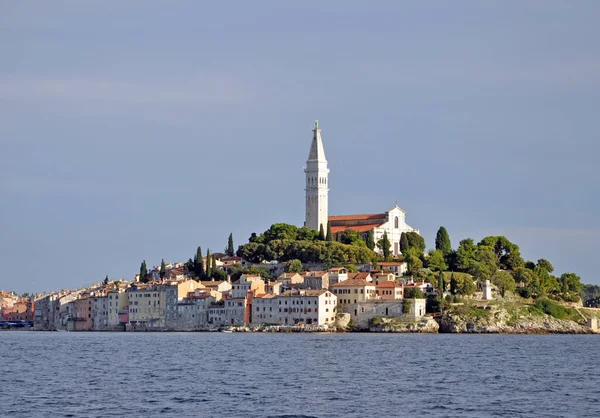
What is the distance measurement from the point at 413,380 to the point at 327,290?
5917cm

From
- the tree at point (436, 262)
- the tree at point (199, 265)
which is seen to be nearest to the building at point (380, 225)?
the tree at point (436, 262)

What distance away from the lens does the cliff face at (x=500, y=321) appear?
102000 mm

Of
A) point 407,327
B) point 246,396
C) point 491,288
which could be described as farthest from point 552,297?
point 246,396

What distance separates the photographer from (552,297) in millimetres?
114562

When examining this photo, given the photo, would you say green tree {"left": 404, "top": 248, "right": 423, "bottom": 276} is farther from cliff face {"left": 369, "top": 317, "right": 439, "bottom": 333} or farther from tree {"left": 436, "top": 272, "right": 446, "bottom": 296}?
cliff face {"left": 369, "top": 317, "right": 439, "bottom": 333}

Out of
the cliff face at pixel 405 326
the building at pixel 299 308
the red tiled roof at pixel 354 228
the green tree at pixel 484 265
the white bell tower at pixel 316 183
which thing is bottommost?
the cliff face at pixel 405 326

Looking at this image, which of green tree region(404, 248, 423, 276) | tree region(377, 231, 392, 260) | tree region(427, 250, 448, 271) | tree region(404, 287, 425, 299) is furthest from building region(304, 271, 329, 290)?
tree region(377, 231, 392, 260)

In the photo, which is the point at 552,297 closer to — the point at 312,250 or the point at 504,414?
the point at 312,250

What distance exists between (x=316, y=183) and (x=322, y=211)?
359 centimetres

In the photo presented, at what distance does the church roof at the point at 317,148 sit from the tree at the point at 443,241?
1665 centimetres

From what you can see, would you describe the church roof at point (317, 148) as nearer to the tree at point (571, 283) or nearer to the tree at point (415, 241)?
the tree at point (415, 241)

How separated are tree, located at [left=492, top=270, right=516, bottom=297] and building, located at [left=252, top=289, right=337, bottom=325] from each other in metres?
18.9

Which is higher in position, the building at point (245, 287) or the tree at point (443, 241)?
the tree at point (443, 241)

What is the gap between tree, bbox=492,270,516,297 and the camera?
110 m
